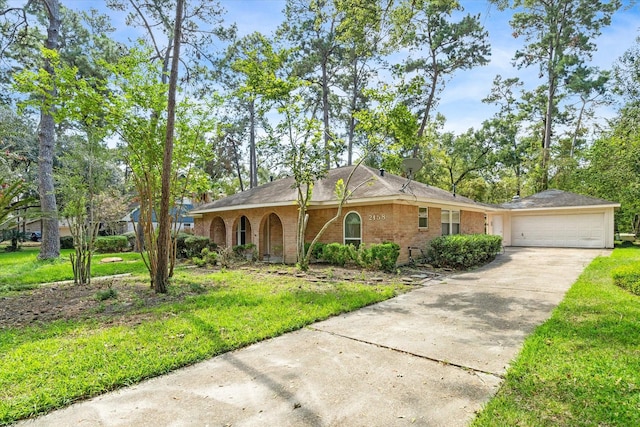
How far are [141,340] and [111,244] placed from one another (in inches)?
757

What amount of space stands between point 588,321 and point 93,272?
1323 centimetres

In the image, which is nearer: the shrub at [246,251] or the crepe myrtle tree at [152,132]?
the crepe myrtle tree at [152,132]

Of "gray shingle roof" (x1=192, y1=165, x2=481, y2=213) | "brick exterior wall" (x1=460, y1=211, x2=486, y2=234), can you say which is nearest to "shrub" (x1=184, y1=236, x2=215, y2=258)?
"gray shingle roof" (x1=192, y1=165, x2=481, y2=213)

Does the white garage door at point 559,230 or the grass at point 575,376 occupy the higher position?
the white garage door at point 559,230

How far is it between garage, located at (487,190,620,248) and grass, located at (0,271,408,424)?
1786 centimetres

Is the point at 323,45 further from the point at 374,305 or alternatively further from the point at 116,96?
the point at 374,305

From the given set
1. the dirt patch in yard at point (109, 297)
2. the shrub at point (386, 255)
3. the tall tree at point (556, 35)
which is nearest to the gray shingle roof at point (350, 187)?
the shrub at point (386, 255)

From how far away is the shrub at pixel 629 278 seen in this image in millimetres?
7519

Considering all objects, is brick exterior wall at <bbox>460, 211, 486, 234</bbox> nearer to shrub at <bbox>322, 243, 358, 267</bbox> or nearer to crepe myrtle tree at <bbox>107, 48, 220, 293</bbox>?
shrub at <bbox>322, 243, 358, 267</bbox>

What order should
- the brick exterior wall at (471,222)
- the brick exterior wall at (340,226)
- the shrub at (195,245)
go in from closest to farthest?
1. the brick exterior wall at (340,226)
2. the shrub at (195,245)
3. the brick exterior wall at (471,222)

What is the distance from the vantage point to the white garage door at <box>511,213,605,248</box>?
65.0 ft

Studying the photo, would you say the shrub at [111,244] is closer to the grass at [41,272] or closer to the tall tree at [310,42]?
the grass at [41,272]

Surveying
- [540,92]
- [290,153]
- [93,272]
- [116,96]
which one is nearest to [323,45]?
[290,153]

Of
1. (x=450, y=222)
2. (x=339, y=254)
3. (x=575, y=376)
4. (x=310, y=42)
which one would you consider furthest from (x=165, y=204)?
(x=310, y=42)
